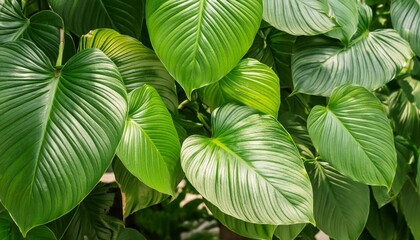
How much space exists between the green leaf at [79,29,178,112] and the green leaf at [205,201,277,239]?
0.69 feet

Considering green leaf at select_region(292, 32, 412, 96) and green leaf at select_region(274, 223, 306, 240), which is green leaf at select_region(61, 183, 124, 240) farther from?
green leaf at select_region(292, 32, 412, 96)

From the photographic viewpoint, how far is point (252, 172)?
83 cm

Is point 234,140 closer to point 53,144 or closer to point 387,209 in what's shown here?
point 53,144

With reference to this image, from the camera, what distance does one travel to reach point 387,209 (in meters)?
1.35

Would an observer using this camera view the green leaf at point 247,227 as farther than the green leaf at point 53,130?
Yes

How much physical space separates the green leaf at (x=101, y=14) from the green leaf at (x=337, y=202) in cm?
40

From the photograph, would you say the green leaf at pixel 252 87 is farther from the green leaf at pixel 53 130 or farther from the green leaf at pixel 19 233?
the green leaf at pixel 19 233

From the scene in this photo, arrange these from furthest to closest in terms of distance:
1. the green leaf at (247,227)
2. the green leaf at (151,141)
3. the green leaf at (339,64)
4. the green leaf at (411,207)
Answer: the green leaf at (411,207)
the green leaf at (339,64)
the green leaf at (247,227)
the green leaf at (151,141)

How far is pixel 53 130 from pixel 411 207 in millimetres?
847

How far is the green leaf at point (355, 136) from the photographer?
95cm

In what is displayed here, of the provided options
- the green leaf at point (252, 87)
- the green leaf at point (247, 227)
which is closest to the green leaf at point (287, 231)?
the green leaf at point (247, 227)

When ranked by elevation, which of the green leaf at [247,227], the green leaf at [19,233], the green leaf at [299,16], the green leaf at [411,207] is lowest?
the green leaf at [411,207]

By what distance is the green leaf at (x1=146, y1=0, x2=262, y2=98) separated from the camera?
2.75 ft

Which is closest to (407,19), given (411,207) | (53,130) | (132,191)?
(411,207)
